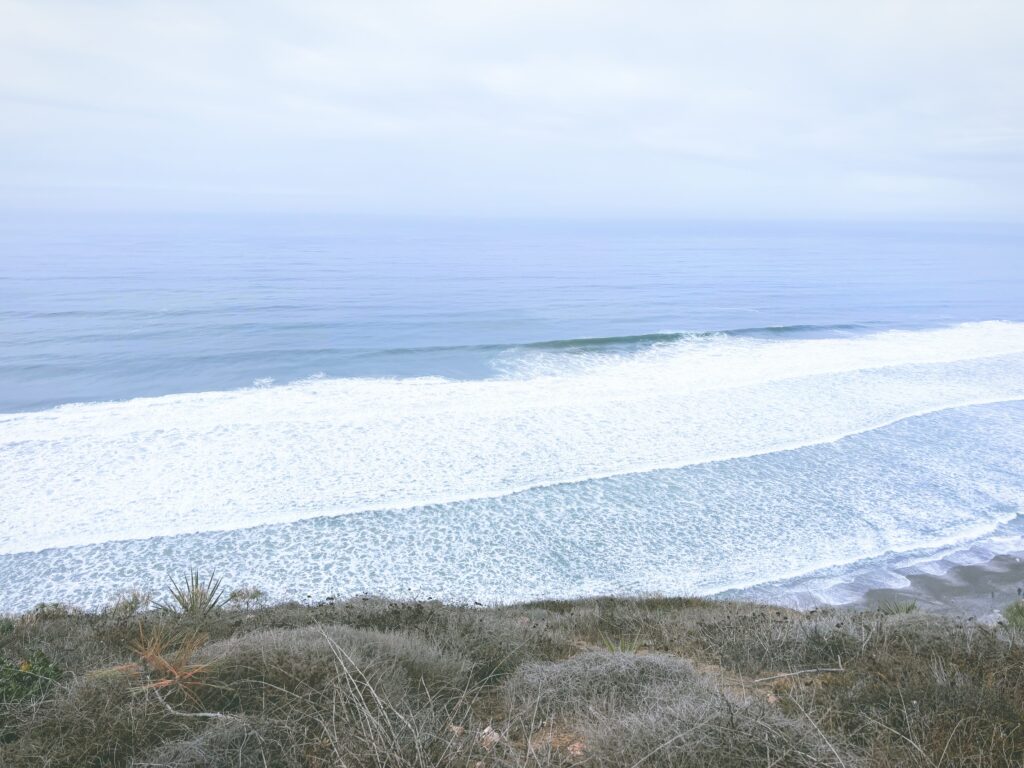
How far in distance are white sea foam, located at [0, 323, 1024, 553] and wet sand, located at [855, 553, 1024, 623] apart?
568 centimetres

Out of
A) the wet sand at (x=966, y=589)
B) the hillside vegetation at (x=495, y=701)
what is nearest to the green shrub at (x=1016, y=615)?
the wet sand at (x=966, y=589)

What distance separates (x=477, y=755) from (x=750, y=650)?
3.38 meters

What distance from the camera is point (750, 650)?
6.02m

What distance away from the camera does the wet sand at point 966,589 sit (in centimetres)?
1037

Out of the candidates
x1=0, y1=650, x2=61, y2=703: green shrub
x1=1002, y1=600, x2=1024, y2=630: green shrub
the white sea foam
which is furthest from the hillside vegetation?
the white sea foam

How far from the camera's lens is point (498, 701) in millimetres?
4703

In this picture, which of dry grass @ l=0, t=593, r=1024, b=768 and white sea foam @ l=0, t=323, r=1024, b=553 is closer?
dry grass @ l=0, t=593, r=1024, b=768

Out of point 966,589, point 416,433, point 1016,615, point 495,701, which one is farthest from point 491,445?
point 495,701

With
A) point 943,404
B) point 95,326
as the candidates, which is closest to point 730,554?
point 943,404

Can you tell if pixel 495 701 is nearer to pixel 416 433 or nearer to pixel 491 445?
pixel 491 445

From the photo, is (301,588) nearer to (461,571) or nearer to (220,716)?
(461,571)

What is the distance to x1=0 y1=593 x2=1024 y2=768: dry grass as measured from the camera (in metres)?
3.40

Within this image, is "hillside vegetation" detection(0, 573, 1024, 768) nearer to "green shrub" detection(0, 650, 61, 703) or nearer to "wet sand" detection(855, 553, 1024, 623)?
"green shrub" detection(0, 650, 61, 703)

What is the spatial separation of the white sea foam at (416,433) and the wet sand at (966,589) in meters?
5.68
